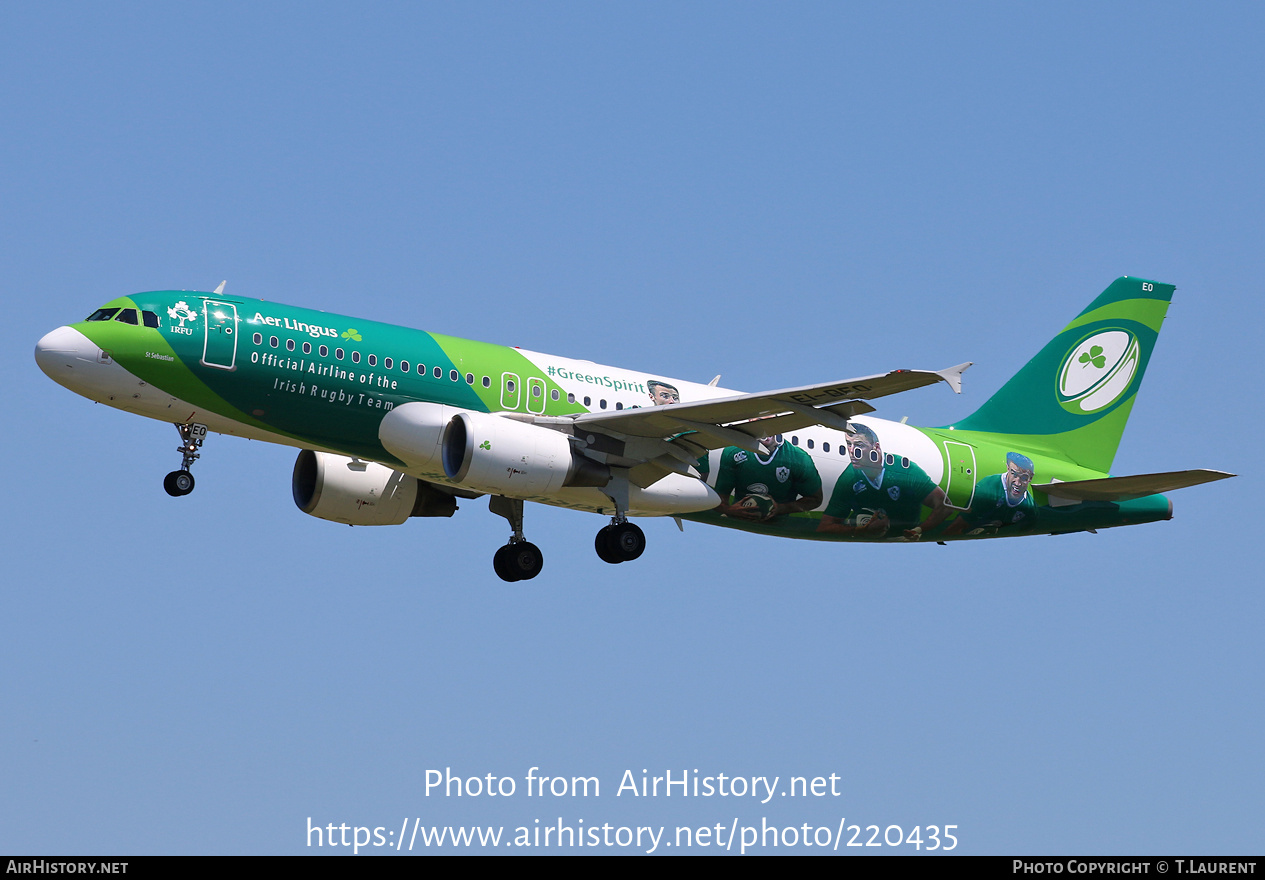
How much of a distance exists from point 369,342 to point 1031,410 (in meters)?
17.1

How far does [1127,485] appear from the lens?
120 feet

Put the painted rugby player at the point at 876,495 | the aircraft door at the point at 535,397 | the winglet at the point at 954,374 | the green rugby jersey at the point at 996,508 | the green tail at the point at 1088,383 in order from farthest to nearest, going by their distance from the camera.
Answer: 1. the green tail at the point at 1088,383
2. the green rugby jersey at the point at 996,508
3. the painted rugby player at the point at 876,495
4. the aircraft door at the point at 535,397
5. the winglet at the point at 954,374

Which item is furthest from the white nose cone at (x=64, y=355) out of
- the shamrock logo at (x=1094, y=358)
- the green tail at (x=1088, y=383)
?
the shamrock logo at (x=1094, y=358)

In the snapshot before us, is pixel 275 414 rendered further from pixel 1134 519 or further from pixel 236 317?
pixel 1134 519

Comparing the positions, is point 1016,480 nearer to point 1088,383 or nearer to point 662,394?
point 1088,383

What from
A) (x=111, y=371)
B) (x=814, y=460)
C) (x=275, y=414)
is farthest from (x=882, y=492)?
(x=111, y=371)

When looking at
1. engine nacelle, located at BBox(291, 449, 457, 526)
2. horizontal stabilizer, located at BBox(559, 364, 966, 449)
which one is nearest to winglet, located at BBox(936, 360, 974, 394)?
horizontal stabilizer, located at BBox(559, 364, 966, 449)

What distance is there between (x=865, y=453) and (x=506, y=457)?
9.04 m

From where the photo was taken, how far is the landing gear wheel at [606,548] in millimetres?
34031

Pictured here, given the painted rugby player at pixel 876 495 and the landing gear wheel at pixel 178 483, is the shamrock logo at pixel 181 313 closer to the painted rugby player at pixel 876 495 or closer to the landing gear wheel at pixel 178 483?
the landing gear wheel at pixel 178 483

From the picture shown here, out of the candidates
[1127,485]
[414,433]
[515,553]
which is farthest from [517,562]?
[1127,485]

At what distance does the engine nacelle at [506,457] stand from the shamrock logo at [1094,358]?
15216 millimetres

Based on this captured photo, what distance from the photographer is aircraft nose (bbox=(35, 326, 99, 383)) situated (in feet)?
99.6

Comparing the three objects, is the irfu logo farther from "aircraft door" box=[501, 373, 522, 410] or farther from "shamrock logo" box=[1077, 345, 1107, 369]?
"aircraft door" box=[501, 373, 522, 410]
